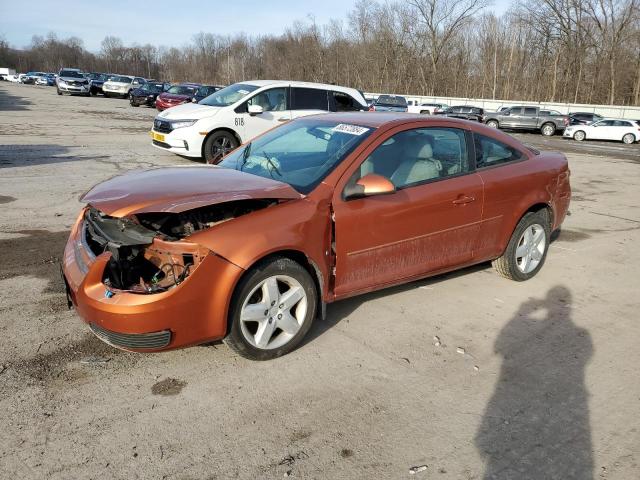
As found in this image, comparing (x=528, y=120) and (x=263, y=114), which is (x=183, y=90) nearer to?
(x=263, y=114)

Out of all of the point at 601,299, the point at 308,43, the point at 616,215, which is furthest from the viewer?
the point at 308,43

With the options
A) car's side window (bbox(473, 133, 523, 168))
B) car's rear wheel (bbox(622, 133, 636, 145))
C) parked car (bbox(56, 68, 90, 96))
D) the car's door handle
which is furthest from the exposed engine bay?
parked car (bbox(56, 68, 90, 96))

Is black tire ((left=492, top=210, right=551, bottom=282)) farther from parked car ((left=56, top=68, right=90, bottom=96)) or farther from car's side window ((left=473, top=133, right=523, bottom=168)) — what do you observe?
parked car ((left=56, top=68, right=90, bottom=96))

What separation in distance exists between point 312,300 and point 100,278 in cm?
137

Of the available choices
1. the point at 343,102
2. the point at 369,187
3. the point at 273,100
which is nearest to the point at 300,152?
the point at 369,187

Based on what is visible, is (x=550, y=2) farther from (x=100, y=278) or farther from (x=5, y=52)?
(x=5, y=52)

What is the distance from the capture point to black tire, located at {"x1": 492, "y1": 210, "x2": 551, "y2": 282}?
16.6 ft

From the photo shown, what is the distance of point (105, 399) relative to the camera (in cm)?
301

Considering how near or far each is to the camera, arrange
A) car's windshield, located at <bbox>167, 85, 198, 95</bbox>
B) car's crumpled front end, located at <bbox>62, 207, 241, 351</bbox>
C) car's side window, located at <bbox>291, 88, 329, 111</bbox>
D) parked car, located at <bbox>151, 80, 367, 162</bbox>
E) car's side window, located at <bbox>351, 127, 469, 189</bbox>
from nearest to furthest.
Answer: car's crumpled front end, located at <bbox>62, 207, 241, 351</bbox> → car's side window, located at <bbox>351, 127, 469, 189</bbox> → parked car, located at <bbox>151, 80, 367, 162</bbox> → car's side window, located at <bbox>291, 88, 329, 111</bbox> → car's windshield, located at <bbox>167, 85, 198, 95</bbox>

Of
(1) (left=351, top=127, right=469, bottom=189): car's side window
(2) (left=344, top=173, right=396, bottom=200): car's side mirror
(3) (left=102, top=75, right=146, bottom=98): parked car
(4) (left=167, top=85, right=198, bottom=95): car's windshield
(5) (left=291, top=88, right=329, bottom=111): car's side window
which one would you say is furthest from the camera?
(3) (left=102, top=75, right=146, bottom=98): parked car

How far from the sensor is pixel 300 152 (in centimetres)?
429

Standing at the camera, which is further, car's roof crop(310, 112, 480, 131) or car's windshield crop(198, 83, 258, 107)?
car's windshield crop(198, 83, 258, 107)

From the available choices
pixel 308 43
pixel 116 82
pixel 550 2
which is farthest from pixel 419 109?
pixel 308 43

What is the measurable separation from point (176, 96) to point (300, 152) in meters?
25.0
